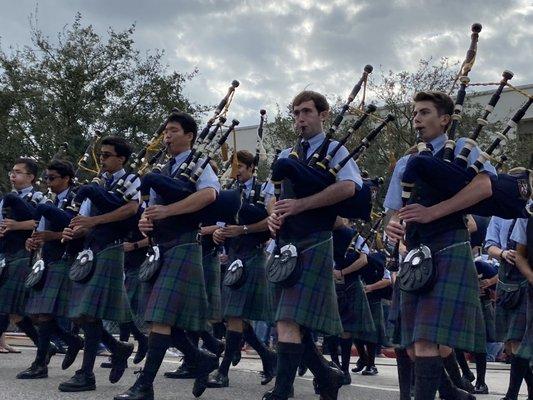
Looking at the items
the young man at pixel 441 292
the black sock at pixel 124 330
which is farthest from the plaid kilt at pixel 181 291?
the black sock at pixel 124 330

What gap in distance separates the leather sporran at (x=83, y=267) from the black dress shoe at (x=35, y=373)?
2.81 feet

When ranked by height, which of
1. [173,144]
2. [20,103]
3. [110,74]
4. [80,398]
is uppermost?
[110,74]

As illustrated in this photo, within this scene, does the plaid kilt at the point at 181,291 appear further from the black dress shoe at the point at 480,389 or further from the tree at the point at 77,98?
the tree at the point at 77,98

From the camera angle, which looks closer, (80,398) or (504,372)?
(80,398)

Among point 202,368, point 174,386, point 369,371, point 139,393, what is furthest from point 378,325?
point 139,393

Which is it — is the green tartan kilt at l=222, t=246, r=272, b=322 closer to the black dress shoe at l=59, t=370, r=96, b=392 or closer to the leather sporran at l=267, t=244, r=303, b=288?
the black dress shoe at l=59, t=370, r=96, b=392

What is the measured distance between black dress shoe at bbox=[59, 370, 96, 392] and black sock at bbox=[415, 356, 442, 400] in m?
2.55

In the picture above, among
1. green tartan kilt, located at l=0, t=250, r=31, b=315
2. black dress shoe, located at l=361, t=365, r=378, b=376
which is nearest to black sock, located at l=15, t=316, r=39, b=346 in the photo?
green tartan kilt, located at l=0, t=250, r=31, b=315

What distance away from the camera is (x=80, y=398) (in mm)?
Answer: 5164

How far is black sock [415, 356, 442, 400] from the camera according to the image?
3908 millimetres

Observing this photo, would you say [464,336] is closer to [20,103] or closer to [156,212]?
[156,212]

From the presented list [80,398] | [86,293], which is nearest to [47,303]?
[86,293]

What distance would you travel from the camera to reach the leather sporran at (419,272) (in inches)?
157

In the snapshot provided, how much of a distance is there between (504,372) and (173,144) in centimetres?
605
